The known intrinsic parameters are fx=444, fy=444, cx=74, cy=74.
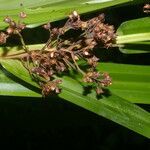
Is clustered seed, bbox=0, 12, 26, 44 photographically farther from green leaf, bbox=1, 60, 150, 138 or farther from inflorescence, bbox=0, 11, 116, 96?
green leaf, bbox=1, 60, 150, 138

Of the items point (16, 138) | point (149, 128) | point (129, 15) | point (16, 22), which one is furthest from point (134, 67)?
point (16, 138)

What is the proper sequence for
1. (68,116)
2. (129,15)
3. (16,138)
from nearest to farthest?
1. (68,116)
2. (129,15)
3. (16,138)

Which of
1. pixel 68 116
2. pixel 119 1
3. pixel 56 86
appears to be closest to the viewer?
pixel 56 86

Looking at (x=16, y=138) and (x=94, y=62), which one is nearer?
(x=94, y=62)

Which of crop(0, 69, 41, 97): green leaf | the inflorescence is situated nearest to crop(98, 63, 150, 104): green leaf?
the inflorescence

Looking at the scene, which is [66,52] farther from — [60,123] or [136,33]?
[60,123]

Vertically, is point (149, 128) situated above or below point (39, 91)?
below

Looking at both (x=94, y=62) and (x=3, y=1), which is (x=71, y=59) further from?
(x=3, y=1)
